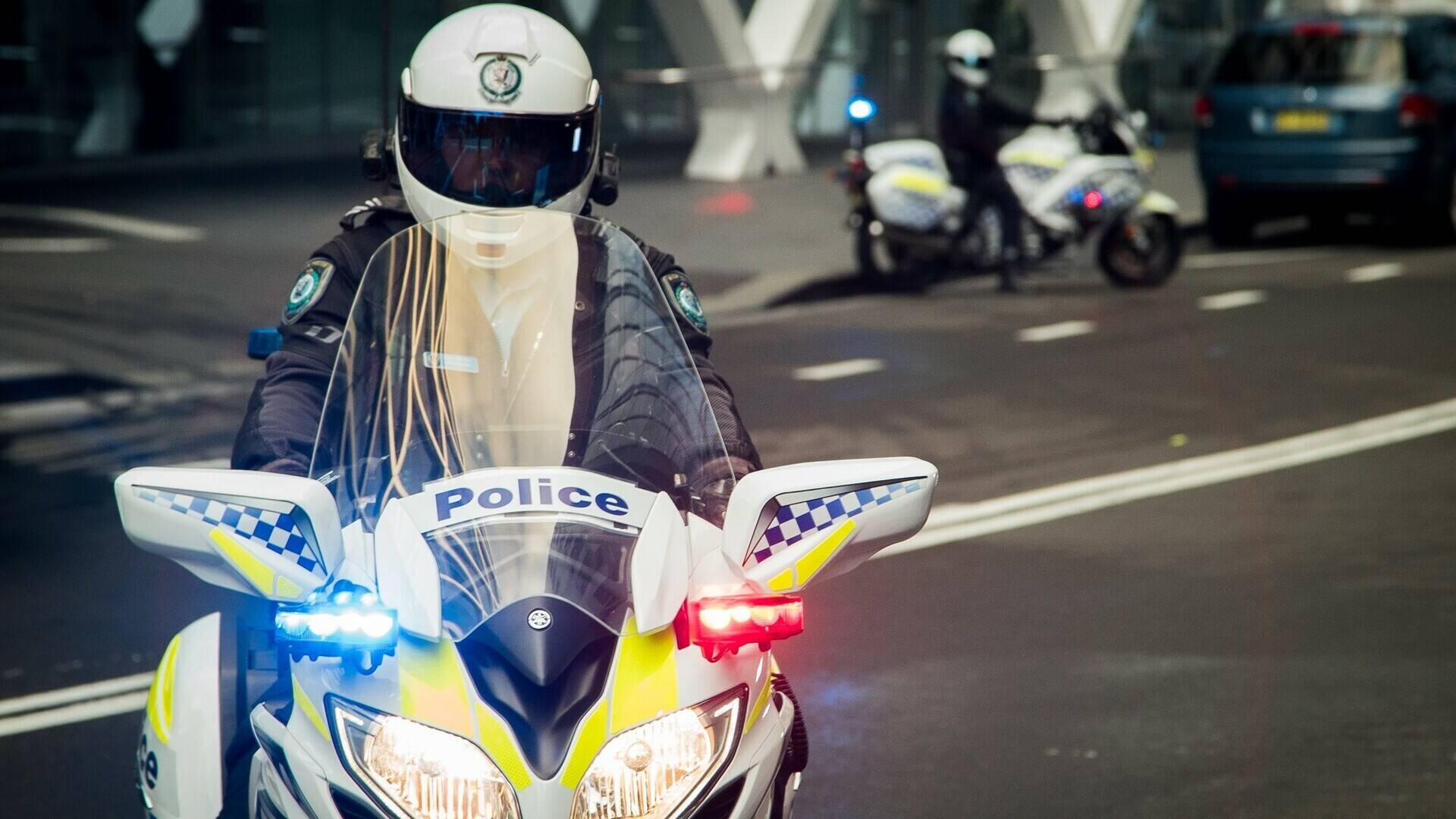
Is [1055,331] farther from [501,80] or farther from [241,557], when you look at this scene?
[241,557]

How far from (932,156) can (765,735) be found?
11.2 m

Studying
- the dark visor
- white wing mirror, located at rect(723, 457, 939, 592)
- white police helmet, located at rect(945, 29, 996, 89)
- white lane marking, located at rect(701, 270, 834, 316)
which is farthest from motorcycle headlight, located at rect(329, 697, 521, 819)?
white police helmet, located at rect(945, 29, 996, 89)

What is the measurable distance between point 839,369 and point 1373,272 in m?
6.11

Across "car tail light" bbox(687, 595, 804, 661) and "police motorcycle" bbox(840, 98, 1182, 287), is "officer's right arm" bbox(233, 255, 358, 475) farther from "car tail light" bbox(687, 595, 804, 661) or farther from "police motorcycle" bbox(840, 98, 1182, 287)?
"police motorcycle" bbox(840, 98, 1182, 287)

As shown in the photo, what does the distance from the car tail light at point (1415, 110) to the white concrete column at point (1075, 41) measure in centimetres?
938

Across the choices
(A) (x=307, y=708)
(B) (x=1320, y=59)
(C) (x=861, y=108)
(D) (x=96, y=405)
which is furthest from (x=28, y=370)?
(B) (x=1320, y=59)

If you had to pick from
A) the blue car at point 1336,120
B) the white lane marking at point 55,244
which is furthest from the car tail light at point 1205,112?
the white lane marking at point 55,244

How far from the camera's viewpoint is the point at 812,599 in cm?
640

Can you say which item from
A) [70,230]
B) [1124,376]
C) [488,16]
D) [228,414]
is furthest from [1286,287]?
[488,16]

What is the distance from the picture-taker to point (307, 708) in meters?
2.49

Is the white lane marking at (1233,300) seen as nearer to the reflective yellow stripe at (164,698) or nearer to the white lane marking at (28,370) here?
the white lane marking at (28,370)

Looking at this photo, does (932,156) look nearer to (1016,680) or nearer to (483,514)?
(1016,680)

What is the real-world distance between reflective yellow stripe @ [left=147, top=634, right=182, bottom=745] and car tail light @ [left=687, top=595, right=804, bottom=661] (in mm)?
1004

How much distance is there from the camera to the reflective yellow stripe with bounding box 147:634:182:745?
3.07 m
